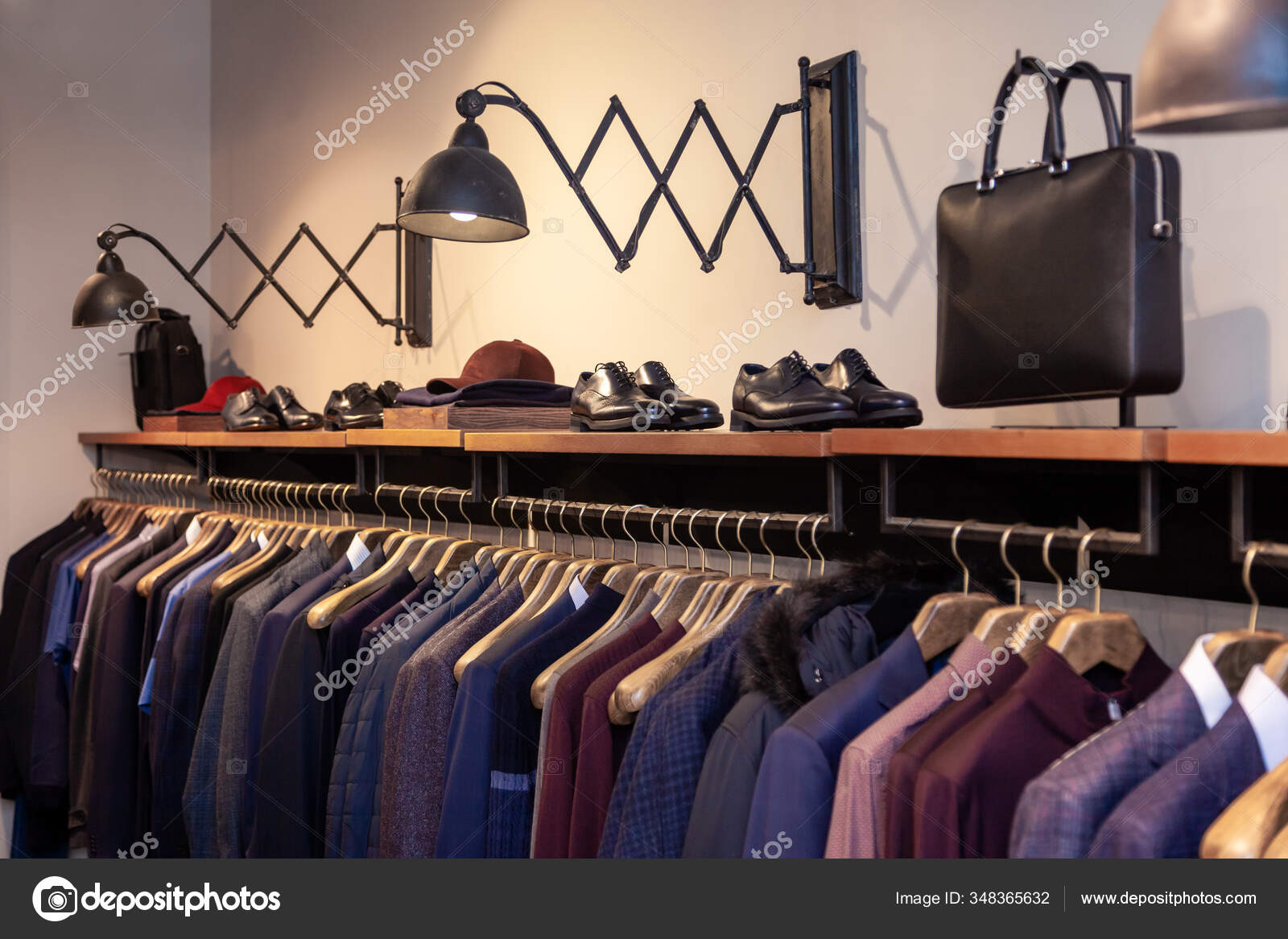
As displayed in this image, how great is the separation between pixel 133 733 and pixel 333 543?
0.78m

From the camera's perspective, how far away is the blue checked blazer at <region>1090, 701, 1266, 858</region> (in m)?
0.98

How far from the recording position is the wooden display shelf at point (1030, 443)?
1128 millimetres

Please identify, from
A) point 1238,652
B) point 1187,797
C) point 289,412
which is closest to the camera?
point 1187,797

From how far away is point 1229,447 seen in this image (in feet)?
3.48

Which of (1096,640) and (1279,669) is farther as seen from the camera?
(1096,640)

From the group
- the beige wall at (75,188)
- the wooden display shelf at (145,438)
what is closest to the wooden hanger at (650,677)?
the wooden display shelf at (145,438)

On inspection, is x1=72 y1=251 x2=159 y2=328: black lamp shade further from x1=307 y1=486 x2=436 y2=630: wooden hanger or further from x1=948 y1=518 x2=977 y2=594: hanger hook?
x1=948 y1=518 x2=977 y2=594: hanger hook

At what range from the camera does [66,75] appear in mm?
4367

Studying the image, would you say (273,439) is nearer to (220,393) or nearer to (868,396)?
(220,393)

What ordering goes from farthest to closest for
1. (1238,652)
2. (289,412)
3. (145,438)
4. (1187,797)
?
(145,438) → (289,412) → (1238,652) → (1187,797)

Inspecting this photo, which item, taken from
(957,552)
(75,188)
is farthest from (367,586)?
(75,188)

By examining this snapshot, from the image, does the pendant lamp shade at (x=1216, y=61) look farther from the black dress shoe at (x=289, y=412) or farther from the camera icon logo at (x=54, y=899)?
the black dress shoe at (x=289, y=412)

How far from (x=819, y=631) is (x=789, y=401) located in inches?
A: 13.7

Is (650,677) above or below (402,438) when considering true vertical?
below
